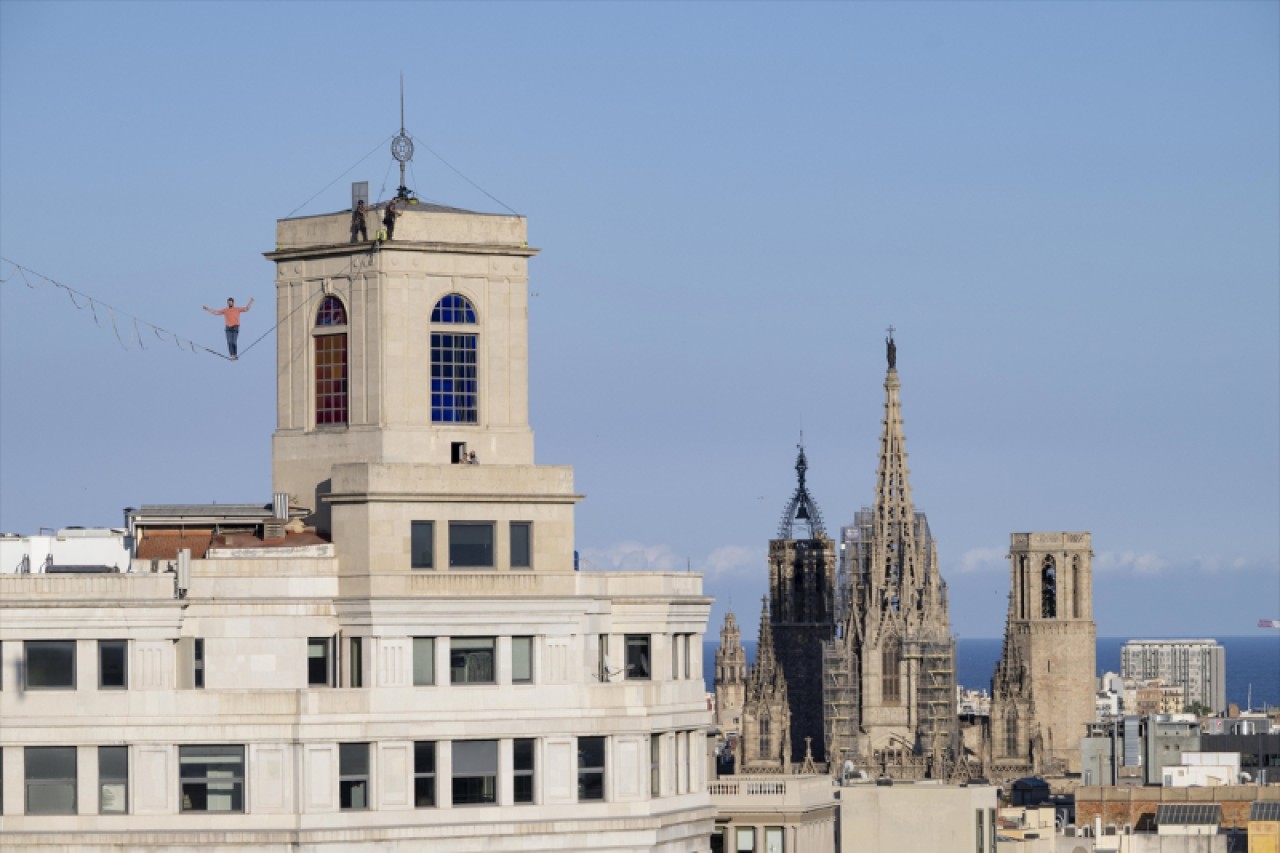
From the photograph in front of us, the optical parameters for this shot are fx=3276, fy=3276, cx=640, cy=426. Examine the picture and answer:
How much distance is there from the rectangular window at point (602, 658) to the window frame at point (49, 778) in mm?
10872

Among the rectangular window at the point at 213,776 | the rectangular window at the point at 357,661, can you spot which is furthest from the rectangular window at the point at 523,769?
the rectangular window at the point at 213,776

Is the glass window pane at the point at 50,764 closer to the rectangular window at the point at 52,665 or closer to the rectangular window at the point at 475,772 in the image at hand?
the rectangular window at the point at 52,665

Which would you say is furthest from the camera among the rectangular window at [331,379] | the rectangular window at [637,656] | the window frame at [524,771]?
the rectangular window at [637,656]

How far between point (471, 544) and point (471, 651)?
6.94 feet

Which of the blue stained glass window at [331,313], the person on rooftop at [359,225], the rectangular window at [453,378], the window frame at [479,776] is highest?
the person on rooftop at [359,225]

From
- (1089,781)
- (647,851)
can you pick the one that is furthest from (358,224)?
(1089,781)

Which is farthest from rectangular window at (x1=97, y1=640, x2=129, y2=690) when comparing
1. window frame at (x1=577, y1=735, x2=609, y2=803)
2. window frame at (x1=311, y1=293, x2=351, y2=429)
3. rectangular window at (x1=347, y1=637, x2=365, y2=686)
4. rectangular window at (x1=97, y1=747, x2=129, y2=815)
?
window frame at (x1=577, y1=735, x2=609, y2=803)

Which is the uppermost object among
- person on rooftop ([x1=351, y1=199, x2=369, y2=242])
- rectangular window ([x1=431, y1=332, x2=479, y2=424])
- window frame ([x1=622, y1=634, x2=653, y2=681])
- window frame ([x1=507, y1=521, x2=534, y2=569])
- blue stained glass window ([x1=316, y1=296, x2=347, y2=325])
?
person on rooftop ([x1=351, y1=199, x2=369, y2=242])

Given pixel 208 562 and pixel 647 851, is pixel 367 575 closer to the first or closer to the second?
pixel 208 562

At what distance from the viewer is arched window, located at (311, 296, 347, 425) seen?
6556 cm

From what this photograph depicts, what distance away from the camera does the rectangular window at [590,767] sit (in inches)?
2510

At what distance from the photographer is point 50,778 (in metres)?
61.5

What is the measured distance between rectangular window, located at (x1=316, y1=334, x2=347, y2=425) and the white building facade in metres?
0.07

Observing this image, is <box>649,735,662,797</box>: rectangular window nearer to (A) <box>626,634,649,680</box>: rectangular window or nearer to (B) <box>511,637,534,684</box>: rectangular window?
(A) <box>626,634,649,680</box>: rectangular window
